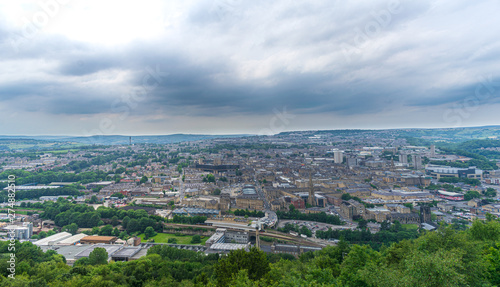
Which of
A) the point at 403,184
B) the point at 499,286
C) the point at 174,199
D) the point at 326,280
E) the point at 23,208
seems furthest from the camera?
the point at 403,184

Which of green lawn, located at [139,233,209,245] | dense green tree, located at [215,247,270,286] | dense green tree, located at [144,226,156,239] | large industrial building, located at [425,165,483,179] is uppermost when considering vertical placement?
dense green tree, located at [215,247,270,286]

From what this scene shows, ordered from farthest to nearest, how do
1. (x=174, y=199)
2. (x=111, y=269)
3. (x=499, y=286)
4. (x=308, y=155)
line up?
(x=308, y=155) < (x=174, y=199) < (x=111, y=269) < (x=499, y=286)

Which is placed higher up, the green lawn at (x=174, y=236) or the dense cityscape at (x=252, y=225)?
the dense cityscape at (x=252, y=225)

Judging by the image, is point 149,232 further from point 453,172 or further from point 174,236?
point 453,172

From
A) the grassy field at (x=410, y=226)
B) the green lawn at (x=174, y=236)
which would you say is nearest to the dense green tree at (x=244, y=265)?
the green lawn at (x=174, y=236)

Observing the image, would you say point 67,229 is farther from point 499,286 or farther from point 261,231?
point 499,286

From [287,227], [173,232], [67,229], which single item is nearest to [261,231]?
[287,227]

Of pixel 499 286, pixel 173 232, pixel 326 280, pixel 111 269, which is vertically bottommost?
pixel 173 232

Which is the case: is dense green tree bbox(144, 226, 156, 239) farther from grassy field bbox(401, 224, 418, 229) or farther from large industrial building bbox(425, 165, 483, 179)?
large industrial building bbox(425, 165, 483, 179)

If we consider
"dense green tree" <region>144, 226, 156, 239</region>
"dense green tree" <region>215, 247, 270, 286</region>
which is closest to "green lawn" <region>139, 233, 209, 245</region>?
"dense green tree" <region>144, 226, 156, 239</region>

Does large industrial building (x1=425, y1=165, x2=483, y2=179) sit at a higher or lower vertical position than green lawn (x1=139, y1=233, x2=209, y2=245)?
higher

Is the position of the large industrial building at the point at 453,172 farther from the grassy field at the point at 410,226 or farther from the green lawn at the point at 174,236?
the green lawn at the point at 174,236
